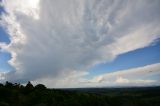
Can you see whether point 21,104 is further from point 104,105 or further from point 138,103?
point 138,103

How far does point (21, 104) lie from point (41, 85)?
4701 cm

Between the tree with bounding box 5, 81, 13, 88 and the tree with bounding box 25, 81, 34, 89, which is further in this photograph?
the tree with bounding box 25, 81, 34, 89

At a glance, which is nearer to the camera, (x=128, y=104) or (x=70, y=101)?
(x=70, y=101)

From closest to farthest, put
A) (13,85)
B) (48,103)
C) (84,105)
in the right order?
(48,103) → (84,105) → (13,85)

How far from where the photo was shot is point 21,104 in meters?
78.9

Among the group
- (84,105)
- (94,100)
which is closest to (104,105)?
(94,100)

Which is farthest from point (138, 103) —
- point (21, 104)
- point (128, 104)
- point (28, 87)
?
point (21, 104)

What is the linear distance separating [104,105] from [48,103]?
41.7 metres

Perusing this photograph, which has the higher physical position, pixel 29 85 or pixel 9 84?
pixel 9 84

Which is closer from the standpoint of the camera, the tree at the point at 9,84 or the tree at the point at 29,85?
the tree at the point at 9,84

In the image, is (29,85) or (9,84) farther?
(29,85)

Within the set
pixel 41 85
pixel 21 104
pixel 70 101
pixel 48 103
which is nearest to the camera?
pixel 21 104

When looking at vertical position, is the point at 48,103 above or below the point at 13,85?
below

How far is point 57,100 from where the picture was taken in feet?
323
